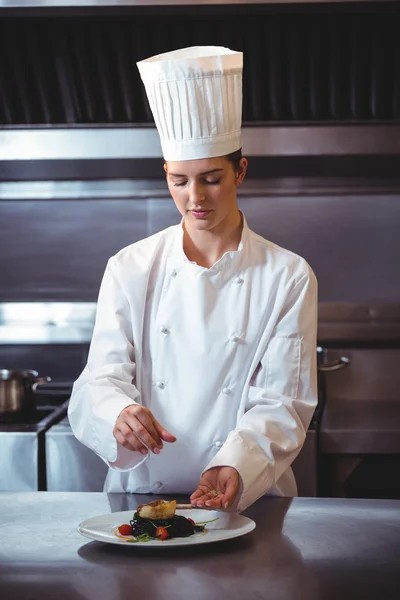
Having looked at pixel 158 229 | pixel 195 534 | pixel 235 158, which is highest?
pixel 235 158

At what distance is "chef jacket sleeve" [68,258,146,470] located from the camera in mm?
1800

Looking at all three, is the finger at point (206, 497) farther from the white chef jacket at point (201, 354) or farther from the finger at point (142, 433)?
the white chef jacket at point (201, 354)

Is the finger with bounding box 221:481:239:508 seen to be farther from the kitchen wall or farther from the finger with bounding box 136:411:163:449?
the kitchen wall

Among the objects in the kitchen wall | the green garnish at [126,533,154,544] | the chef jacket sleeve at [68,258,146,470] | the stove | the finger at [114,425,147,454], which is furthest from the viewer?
the kitchen wall

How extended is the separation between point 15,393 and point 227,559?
1586 millimetres

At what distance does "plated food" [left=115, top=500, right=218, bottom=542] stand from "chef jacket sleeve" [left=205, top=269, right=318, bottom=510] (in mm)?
201

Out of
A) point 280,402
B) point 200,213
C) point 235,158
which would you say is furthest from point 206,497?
point 235,158

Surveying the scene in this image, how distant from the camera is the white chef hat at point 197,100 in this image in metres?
1.92

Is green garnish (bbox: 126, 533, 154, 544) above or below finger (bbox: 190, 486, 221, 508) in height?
below

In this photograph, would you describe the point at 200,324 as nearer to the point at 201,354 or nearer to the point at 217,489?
the point at 201,354

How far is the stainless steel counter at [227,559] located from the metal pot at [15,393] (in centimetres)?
112

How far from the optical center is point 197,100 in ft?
6.35

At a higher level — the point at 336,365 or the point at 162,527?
the point at 162,527

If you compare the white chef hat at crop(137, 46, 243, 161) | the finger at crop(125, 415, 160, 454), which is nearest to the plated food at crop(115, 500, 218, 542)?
the finger at crop(125, 415, 160, 454)
